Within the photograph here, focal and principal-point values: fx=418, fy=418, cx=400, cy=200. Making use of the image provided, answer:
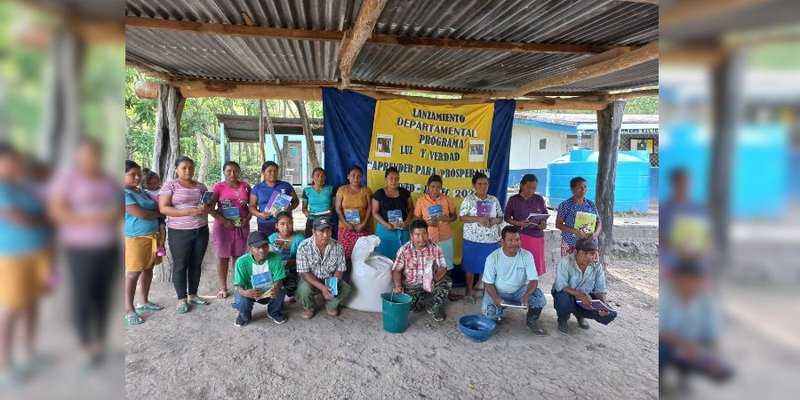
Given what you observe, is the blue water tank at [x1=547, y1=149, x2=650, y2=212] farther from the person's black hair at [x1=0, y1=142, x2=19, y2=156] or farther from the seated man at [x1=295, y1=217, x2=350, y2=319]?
the person's black hair at [x1=0, y1=142, x2=19, y2=156]

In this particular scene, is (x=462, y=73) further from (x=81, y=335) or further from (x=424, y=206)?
(x=81, y=335)

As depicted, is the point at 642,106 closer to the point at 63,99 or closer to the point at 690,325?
the point at 690,325

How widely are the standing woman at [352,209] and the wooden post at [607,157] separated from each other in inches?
147

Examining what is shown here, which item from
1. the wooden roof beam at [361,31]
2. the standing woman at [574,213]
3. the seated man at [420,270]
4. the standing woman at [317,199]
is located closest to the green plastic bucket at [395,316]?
the seated man at [420,270]

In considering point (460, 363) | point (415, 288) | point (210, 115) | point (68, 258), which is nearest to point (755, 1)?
point (68, 258)

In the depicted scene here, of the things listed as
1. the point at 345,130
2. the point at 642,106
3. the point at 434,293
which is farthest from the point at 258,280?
the point at 642,106

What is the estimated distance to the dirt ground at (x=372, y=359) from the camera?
9.89ft

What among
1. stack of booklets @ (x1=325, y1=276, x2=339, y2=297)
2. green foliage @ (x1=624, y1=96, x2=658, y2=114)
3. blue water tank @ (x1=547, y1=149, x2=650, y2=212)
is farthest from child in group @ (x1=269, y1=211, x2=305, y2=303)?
green foliage @ (x1=624, y1=96, x2=658, y2=114)

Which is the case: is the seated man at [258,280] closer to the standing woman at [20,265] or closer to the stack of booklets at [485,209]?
the stack of booklets at [485,209]

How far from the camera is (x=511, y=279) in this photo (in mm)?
4141

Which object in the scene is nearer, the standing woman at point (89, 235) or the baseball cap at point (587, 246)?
the standing woman at point (89, 235)

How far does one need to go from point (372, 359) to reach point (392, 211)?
5.91ft

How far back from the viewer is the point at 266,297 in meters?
4.11

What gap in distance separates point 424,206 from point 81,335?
4.38 metres
